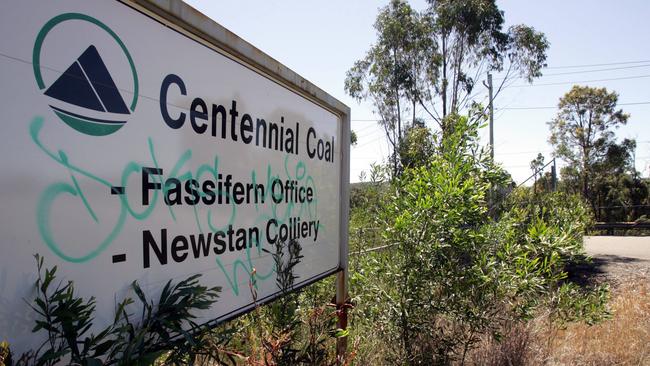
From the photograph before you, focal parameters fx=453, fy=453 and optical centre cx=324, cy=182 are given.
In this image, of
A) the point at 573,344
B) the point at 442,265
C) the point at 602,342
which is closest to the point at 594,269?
the point at 602,342

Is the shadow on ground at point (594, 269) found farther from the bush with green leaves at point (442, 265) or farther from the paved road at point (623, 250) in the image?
the bush with green leaves at point (442, 265)

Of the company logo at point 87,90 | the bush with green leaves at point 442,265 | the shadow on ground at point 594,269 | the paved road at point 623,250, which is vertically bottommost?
the shadow on ground at point 594,269

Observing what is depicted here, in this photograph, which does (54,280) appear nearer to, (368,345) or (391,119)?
(368,345)

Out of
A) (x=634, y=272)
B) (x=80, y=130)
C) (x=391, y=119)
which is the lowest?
(x=634, y=272)

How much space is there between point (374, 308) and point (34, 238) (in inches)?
90.3

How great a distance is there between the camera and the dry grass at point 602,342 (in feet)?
14.0

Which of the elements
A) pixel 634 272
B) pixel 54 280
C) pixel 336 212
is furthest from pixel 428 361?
pixel 634 272

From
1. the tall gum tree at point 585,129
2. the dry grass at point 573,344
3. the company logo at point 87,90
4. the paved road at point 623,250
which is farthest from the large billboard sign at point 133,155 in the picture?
the tall gum tree at point 585,129

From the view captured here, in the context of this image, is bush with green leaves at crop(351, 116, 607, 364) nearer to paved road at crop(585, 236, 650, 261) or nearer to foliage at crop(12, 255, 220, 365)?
foliage at crop(12, 255, 220, 365)

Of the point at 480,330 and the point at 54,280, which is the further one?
the point at 480,330

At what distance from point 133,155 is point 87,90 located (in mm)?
248

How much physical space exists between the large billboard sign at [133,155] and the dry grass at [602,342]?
317 centimetres

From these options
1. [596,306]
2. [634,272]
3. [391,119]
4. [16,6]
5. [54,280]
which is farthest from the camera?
[391,119]

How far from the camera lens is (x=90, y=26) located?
1.35 meters
